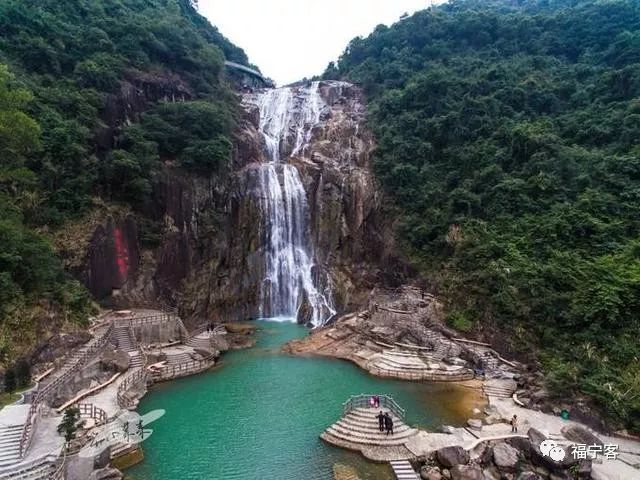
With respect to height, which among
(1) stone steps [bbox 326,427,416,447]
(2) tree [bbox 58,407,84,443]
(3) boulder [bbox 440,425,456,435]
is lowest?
(3) boulder [bbox 440,425,456,435]

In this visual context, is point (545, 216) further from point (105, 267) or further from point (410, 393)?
point (105, 267)

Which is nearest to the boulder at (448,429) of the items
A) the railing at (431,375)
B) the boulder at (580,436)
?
the boulder at (580,436)

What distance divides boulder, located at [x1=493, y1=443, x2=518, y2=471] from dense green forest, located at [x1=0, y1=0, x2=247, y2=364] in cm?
2094

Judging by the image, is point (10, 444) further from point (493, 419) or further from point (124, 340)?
point (493, 419)

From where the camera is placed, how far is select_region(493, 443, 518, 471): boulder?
48.0 feet

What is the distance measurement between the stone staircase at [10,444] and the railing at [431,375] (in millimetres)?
17688

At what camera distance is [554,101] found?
41938 mm

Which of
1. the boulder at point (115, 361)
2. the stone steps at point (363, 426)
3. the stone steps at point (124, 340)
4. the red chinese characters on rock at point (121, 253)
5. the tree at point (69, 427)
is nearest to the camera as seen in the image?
the tree at point (69, 427)

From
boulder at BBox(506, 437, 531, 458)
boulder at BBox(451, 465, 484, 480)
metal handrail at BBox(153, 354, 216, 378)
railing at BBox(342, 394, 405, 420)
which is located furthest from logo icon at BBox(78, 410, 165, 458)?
boulder at BBox(506, 437, 531, 458)

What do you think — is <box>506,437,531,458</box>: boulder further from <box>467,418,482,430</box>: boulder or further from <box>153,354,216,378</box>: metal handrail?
<box>153,354,216,378</box>: metal handrail

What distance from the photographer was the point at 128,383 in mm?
21500

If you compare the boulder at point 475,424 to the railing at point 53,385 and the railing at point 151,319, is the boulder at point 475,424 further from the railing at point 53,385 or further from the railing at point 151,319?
the railing at point 151,319

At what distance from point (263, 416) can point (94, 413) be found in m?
7.18

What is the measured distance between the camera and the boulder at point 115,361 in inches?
901
